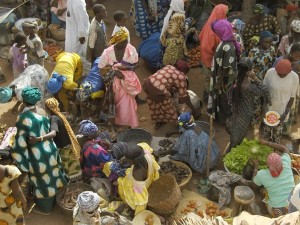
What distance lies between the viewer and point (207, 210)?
242 inches

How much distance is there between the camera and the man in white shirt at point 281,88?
21.4 feet

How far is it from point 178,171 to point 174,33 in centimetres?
273

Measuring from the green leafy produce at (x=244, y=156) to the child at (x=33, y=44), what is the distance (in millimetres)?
3477

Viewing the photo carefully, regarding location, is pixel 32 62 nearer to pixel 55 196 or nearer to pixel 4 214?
pixel 55 196

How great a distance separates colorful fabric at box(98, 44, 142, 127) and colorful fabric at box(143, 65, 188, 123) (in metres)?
0.21

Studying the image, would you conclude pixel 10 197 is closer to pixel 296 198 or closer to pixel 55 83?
pixel 55 83

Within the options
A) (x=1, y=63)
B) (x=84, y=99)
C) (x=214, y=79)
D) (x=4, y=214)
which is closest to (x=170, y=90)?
(x=214, y=79)

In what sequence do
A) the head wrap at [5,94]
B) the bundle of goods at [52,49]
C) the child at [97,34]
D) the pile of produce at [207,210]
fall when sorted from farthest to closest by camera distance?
the bundle of goods at [52,49] < the child at [97,34] < the head wrap at [5,94] < the pile of produce at [207,210]

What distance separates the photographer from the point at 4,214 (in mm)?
5371

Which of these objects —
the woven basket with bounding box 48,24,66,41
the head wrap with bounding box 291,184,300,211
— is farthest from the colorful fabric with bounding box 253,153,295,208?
the woven basket with bounding box 48,24,66,41

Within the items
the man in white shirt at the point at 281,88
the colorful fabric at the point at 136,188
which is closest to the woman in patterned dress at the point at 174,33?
the man in white shirt at the point at 281,88

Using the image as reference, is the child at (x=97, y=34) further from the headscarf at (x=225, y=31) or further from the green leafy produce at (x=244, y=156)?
the green leafy produce at (x=244, y=156)

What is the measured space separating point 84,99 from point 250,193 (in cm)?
298

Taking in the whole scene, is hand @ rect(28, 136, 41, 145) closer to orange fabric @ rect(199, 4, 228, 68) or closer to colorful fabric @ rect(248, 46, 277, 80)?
orange fabric @ rect(199, 4, 228, 68)
